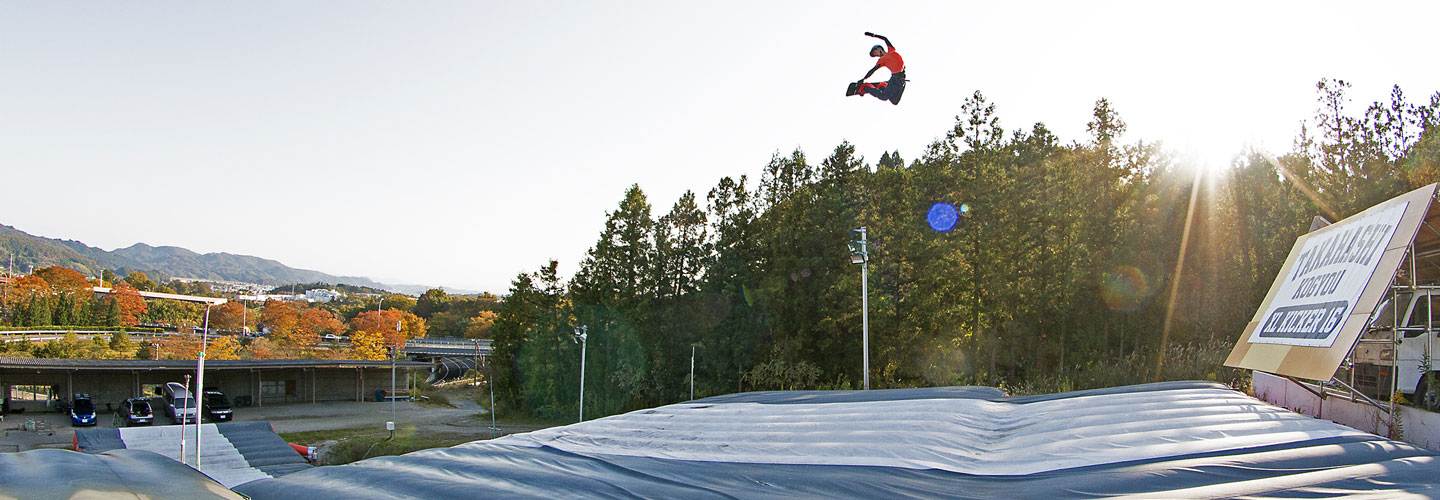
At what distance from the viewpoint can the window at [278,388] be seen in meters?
29.5

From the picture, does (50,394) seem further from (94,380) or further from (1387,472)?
(1387,472)

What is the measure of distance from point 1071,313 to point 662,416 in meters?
17.0

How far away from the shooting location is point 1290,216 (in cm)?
1898

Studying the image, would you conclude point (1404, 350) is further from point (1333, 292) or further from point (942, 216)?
point (942, 216)

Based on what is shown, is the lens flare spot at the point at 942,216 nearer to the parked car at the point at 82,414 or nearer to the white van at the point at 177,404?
the white van at the point at 177,404

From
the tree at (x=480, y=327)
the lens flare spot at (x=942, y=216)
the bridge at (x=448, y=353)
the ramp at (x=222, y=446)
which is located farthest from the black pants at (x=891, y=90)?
the tree at (x=480, y=327)

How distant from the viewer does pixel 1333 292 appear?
706 centimetres

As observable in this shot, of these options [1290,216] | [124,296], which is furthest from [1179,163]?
[124,296]

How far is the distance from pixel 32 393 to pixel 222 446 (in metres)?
16.7

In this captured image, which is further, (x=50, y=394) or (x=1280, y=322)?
(x=50, y=394)

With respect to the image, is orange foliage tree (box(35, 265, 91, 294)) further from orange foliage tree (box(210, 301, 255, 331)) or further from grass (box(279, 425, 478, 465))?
grass (box(279, 425, 478, 465))

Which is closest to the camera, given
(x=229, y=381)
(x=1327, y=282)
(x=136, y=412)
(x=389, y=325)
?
Answer: (x=1327, y=282)

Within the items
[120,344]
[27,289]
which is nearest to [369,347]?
[120,344]

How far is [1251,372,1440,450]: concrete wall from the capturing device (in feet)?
20.6
